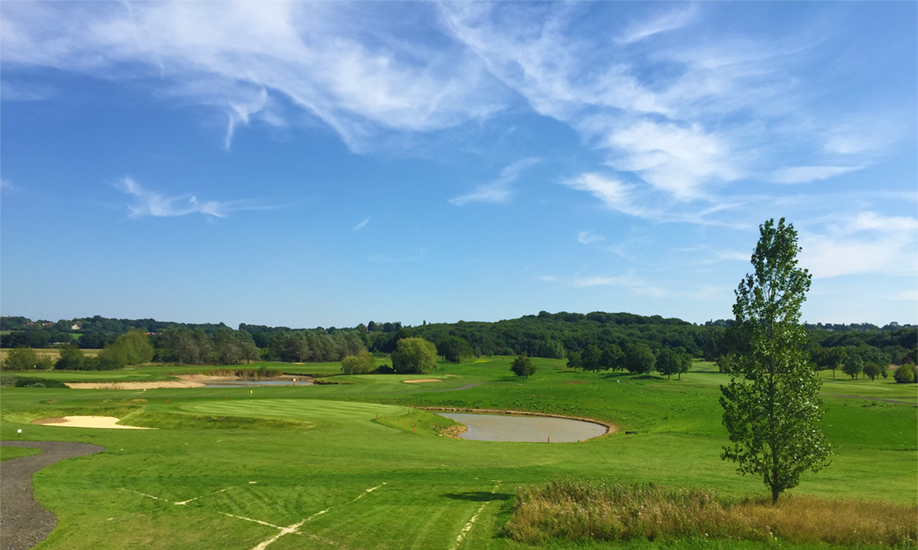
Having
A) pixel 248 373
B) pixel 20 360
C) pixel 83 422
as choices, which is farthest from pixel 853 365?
pixel 20 360

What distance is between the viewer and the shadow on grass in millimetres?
18731


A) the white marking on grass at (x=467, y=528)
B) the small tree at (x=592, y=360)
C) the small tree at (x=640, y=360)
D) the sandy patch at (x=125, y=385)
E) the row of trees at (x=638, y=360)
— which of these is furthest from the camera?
the small tree at (x=592, y=360)

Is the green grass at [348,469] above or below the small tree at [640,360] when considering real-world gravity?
below

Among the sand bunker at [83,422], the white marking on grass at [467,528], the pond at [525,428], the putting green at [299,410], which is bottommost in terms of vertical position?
the pond at [525,428]

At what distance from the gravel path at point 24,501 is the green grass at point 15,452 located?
1.41 ft

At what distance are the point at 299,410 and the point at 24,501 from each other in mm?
30765

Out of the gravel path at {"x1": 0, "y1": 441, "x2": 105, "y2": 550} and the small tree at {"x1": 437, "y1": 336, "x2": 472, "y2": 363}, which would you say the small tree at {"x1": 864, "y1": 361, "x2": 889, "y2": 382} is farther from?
the gravel path at {"x1": 0, "y1": 441, "x2": 105, "y2": 550}

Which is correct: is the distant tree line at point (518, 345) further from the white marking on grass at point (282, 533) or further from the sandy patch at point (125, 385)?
the white marking on grass at point (282, 533)

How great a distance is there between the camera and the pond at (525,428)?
4778 centimetres

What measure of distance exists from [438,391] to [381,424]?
33.7 metres

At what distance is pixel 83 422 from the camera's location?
139 ft

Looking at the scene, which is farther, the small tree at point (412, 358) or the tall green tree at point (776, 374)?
the small tree at point (412, 358)

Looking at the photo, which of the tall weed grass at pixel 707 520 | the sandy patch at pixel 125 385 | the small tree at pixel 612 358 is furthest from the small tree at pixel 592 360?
the tall weed grass at pixel 707 520

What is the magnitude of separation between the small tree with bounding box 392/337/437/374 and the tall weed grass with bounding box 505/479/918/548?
3854 inches
